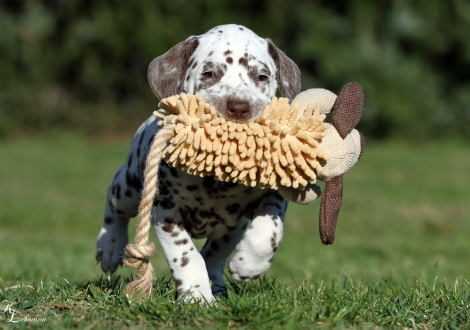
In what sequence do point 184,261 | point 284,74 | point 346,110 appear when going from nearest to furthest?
point 346,110
point 184,261
point 284,74

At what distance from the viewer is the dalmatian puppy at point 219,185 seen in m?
4.12

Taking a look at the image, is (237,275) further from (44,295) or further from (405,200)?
(405,200)

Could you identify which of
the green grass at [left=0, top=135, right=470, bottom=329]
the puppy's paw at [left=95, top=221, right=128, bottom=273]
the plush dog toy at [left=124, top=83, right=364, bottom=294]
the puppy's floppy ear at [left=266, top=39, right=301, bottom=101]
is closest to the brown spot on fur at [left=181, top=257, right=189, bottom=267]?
the green grass at [left=0, top=135, right=470, bottom=329]

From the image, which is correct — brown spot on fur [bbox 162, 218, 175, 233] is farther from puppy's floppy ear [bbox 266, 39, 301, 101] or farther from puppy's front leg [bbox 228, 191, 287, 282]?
puppy's floppy ear [bbox 266, 39, 301, 101]

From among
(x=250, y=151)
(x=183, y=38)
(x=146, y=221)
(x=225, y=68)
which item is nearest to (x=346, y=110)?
(x=250, y=151)

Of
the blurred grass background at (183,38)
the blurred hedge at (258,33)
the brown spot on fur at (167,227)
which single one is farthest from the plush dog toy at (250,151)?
the blurred hedge at (258,33)

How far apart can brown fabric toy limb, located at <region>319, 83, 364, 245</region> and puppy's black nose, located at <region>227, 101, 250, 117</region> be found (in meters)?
0.49

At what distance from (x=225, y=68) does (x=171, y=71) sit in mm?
416

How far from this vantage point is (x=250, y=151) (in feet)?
12.3

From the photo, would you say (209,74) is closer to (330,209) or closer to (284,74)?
(284,74)

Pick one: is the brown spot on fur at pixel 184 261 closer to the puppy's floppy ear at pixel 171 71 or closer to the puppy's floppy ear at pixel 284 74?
the puppy's floppy ear at pixel 171 71

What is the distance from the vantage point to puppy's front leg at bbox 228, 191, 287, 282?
13.5 feet

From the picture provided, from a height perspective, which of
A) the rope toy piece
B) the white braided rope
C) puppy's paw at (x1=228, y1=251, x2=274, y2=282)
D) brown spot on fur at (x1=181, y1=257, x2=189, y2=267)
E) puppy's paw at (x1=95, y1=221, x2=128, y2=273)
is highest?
the rope toy piece

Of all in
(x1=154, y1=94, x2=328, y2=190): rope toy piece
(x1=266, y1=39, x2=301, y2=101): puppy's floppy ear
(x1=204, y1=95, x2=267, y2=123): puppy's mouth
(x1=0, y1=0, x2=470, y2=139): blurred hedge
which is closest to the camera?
(x1=154, y1=94, x2=328, y2=190): rope toy piece
